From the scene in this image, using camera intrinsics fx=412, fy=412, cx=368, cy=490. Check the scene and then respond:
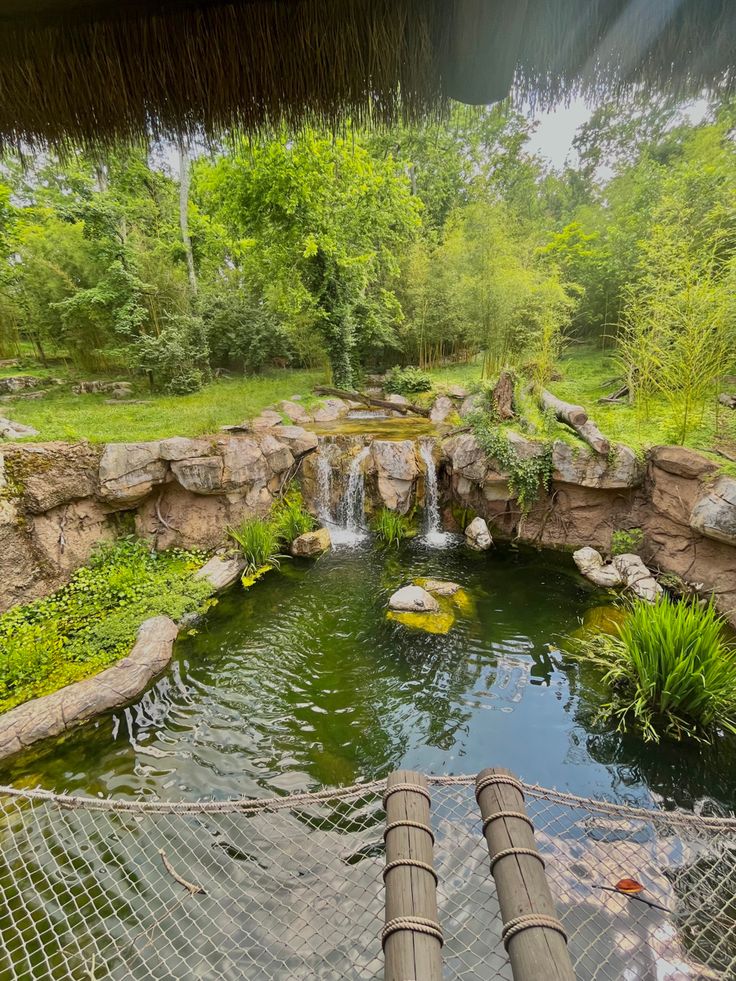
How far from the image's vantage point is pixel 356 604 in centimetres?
501

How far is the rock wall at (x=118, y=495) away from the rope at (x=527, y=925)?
529 cm

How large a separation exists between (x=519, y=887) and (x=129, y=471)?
5.66m

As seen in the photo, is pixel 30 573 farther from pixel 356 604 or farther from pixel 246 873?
pixel 246 873

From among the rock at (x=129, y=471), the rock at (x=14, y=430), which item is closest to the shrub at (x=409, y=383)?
the rock at (x=129, y=471)

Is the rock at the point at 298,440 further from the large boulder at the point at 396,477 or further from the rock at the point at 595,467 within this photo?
the rock at the point at 595,467

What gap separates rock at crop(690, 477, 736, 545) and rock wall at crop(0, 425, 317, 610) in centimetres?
552

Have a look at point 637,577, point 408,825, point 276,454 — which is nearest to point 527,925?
point 408,825

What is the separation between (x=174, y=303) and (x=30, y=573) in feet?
26.6

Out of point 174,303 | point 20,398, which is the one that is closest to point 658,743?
point 20,398

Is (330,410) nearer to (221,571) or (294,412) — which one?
(294,412)

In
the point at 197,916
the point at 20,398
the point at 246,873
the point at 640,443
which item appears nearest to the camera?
the point at 197,916

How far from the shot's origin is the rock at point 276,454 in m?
6.54

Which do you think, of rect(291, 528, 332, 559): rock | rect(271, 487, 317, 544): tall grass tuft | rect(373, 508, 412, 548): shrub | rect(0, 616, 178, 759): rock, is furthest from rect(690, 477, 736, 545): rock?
rect(0, 616, 178, 759): rock

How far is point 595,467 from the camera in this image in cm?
570
